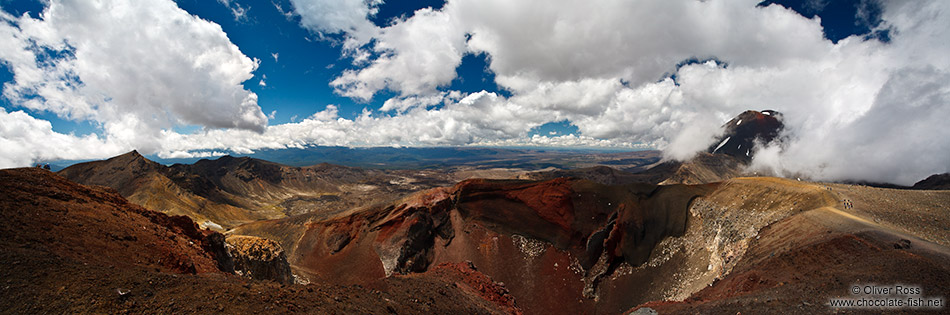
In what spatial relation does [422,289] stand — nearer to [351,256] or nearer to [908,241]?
[351,256]

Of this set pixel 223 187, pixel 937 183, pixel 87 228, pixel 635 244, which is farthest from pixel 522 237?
pixel 223 187

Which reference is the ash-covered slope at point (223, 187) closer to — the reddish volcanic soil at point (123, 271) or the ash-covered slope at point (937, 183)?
the reddish volcanic soil at point (123, 271)

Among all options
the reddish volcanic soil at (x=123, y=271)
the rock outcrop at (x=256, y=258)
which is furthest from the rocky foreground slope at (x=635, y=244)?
the reddish volcanic soil at (x=123, y=271)

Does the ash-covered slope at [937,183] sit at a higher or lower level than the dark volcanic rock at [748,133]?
lower

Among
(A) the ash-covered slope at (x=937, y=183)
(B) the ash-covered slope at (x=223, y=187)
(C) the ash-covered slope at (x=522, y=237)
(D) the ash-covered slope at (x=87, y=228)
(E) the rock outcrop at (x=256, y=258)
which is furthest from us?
(B) the ash-covered slope at (x=223, y=187)

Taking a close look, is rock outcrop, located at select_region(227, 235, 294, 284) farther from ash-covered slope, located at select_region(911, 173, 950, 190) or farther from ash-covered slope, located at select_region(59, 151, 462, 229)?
ash-covered slope, located at select_region(911, 173, 950, 190)

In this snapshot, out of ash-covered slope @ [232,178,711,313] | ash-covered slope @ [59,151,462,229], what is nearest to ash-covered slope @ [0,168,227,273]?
ash-covered slope @ [232,178,711,313]
